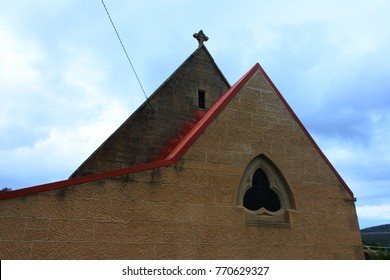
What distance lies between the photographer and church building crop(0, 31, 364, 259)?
4.32 metres

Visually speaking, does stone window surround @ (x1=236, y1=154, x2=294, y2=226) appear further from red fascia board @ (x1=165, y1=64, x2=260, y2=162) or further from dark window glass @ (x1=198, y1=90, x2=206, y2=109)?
dark window glass @ (x1=198, y1=90, x2=206, y2=109)

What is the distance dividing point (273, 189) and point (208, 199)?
185 cm

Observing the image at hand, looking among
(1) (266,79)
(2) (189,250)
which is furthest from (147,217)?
(1) (266,79)

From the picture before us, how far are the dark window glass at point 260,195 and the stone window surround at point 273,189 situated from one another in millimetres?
84

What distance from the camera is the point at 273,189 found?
21.8 ft

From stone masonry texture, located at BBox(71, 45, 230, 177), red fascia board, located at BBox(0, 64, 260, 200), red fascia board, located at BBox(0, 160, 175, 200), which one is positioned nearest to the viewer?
red fascia board, located at BBox(0, 160, 175, 200)

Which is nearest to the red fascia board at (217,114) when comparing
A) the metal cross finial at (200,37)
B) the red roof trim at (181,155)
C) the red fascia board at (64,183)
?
the red roof trim at (181,155)

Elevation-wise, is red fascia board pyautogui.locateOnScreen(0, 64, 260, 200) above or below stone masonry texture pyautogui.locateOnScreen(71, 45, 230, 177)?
below

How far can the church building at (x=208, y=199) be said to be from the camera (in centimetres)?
432

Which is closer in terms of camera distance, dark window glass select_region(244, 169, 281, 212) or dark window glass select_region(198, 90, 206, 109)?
dark window glass select_region(244, 169, 281, 212)

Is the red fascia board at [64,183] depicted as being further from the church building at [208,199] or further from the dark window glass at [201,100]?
the dark window glass at [201,100]

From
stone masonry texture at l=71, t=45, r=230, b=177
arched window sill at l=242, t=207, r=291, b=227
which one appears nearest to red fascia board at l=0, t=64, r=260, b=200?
arched window sill at l=242, t=207, r=291, b=227

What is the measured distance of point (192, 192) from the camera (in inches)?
215

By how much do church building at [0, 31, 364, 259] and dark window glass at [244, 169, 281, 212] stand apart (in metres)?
0.02
